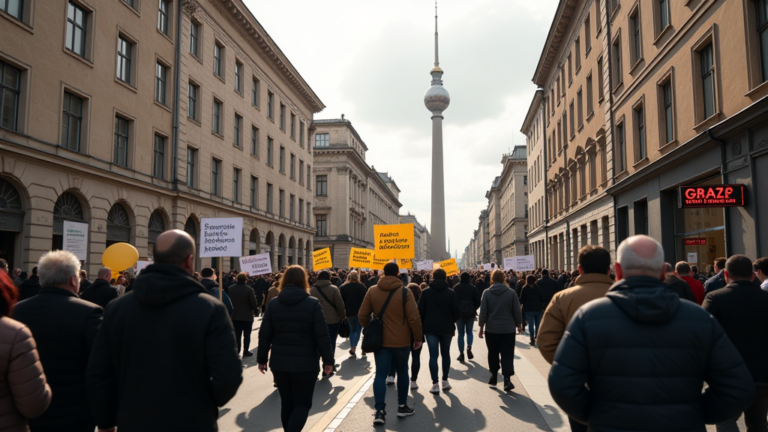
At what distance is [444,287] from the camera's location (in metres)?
9.20

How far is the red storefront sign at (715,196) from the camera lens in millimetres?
13448

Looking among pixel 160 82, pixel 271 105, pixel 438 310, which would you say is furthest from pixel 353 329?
pixel 271 105

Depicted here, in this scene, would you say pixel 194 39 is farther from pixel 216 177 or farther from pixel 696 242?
pixel 696 242

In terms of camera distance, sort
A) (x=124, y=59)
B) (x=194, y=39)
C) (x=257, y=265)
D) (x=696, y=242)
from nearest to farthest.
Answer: (x=257, y=265)
(x=696, y=242)
(x=124, y=59)
(x=194, y=39)

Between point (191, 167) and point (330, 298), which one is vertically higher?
point (191, 167)

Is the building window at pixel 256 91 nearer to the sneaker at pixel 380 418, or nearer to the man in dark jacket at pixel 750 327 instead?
the sneaker at pixel 380 418

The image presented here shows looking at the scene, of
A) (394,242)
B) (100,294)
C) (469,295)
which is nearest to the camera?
(100,294)

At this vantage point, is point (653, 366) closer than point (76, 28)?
Yes

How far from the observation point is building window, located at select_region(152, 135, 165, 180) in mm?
26453

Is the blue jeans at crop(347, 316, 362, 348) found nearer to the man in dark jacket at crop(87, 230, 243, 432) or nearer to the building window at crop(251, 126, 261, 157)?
the man in dark jacket at crop(87, 230, 243, 432)

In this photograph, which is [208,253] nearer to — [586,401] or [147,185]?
[586,401]

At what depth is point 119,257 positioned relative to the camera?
14.4m

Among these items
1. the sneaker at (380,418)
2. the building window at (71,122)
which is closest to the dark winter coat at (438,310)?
the sneaker at (380,418)

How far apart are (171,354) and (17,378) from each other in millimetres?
941
